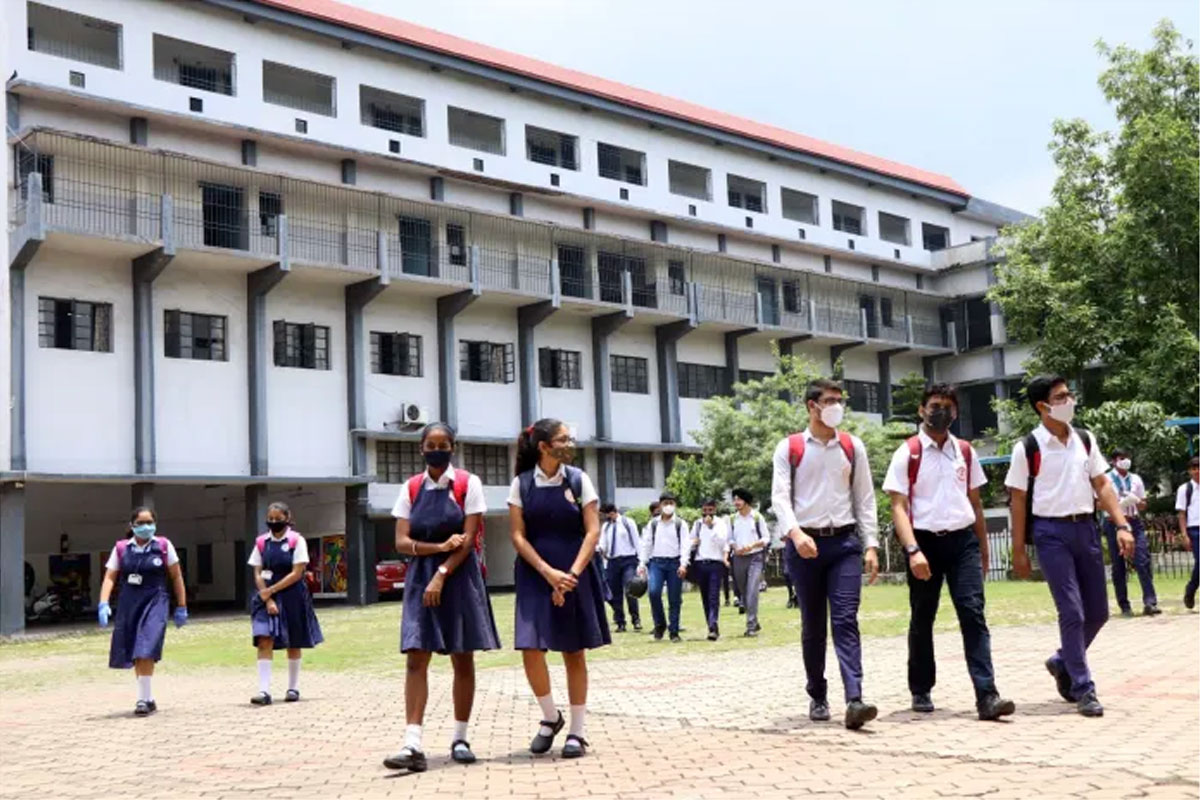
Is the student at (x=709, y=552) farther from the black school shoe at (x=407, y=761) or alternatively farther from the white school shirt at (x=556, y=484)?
the black school shoe at (x=407, y=761)

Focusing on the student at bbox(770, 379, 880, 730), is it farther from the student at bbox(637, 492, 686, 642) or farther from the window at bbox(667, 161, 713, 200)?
the window at bbox(667, 161, 713, 200)

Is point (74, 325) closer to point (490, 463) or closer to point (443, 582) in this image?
point (490, 463)

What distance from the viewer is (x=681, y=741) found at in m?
8.33

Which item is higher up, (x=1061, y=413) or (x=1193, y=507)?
(x=1061, y=413)

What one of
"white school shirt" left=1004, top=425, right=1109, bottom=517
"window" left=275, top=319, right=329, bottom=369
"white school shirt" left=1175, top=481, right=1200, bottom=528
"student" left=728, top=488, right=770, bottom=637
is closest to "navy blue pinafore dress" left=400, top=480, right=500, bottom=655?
"white school shirt" left=1004, top=425, right=1109, bottom=517

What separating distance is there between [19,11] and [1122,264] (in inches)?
1193

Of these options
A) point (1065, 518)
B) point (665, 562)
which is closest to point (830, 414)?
point (1065, 518)

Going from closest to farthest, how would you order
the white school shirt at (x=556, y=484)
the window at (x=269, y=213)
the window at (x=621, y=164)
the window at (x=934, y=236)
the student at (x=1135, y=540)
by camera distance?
the white school shirt at (x=556, y=484) → the student at (x=1135, y=540) → the window at (x=269, y=213) → the window at (x=621, y=164) → the window at (x=934, y=236)

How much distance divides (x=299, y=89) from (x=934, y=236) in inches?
1116

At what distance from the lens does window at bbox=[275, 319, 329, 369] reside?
3550 cm

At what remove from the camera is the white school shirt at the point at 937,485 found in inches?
344

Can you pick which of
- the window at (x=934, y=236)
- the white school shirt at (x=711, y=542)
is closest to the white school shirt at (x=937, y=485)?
the white school shirt at (x=711, y=542)

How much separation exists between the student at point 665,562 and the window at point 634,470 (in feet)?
77.6

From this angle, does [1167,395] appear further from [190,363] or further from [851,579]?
[851,579]
